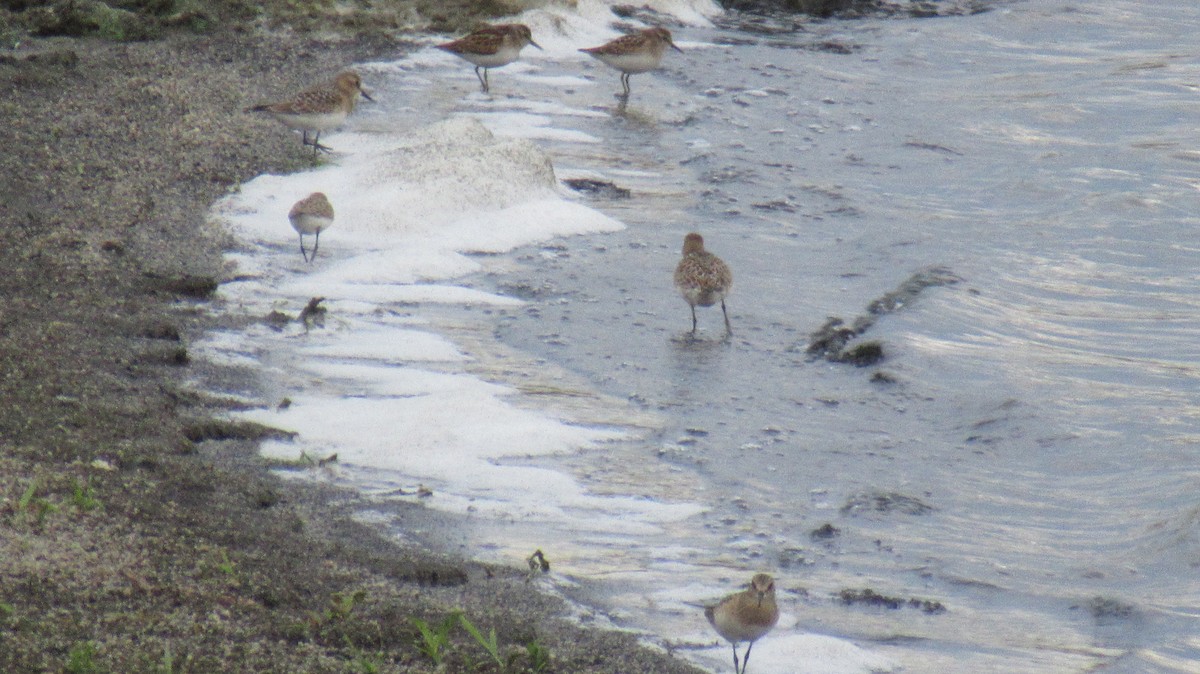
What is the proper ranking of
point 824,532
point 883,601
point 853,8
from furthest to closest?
point 853,8, point 824,532, point 883,601

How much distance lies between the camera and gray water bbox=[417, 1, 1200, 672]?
6234 millimetres

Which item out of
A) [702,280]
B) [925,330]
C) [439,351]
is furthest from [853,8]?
[439,351]

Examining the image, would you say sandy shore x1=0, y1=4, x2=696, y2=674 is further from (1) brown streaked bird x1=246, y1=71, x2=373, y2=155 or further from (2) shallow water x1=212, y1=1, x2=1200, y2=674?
(1) brown streaked bird x1=246, y1=71, x2=373, y2=155

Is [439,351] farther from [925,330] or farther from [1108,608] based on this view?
[1108,608]

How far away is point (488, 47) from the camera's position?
1451 centimetres

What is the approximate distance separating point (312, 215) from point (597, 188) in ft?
11.0

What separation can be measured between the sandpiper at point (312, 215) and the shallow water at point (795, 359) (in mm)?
282

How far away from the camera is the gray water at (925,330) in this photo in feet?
20.5

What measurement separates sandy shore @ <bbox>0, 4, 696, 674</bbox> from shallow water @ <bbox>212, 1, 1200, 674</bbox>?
0.50 metres

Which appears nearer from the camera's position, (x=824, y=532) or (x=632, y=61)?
(x=824, y=532)

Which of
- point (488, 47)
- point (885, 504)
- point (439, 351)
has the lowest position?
point (439, 351)

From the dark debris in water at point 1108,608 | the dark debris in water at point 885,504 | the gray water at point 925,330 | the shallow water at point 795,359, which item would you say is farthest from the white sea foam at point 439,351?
the dark debris in water at point 1108,608

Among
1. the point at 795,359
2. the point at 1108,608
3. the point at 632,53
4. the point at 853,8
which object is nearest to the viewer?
the point at 1108,608

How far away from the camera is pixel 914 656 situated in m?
5.53
